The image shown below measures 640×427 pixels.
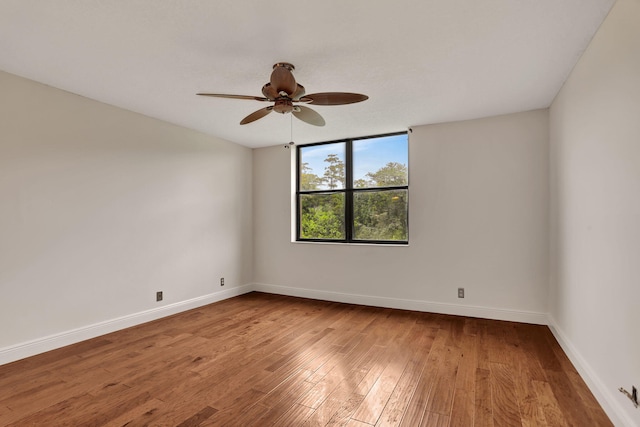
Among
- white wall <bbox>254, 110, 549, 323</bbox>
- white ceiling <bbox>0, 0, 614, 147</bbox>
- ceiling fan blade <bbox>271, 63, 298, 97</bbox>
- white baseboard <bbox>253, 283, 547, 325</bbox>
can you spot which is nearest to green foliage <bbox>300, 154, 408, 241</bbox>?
white wall <bbox>254, 110, 549, 323</bbox>

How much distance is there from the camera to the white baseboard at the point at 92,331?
2664 mm

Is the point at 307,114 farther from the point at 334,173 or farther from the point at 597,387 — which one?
the point at 597,387

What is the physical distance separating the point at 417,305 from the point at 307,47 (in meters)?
3.30

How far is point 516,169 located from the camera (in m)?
3.64

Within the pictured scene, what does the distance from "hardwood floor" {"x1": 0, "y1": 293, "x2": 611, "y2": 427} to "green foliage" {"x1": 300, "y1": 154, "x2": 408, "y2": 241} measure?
1384 mm

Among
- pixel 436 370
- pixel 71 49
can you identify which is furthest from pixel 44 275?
pixel 436 370

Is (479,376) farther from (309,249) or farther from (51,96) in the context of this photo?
(51,96)

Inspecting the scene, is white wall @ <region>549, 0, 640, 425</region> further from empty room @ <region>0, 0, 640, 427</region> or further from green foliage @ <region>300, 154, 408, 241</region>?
green foliage @ <region>300, 154, 408, 241</region>

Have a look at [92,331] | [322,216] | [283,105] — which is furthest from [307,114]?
[92,331]

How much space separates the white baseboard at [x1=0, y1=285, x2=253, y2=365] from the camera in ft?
8.74

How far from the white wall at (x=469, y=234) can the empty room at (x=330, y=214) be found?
0.02m

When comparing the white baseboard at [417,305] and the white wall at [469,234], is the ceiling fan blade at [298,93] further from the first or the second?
the white baseboard at [417,305]

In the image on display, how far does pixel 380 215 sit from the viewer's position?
4.53m

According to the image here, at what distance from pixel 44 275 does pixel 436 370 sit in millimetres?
3500
